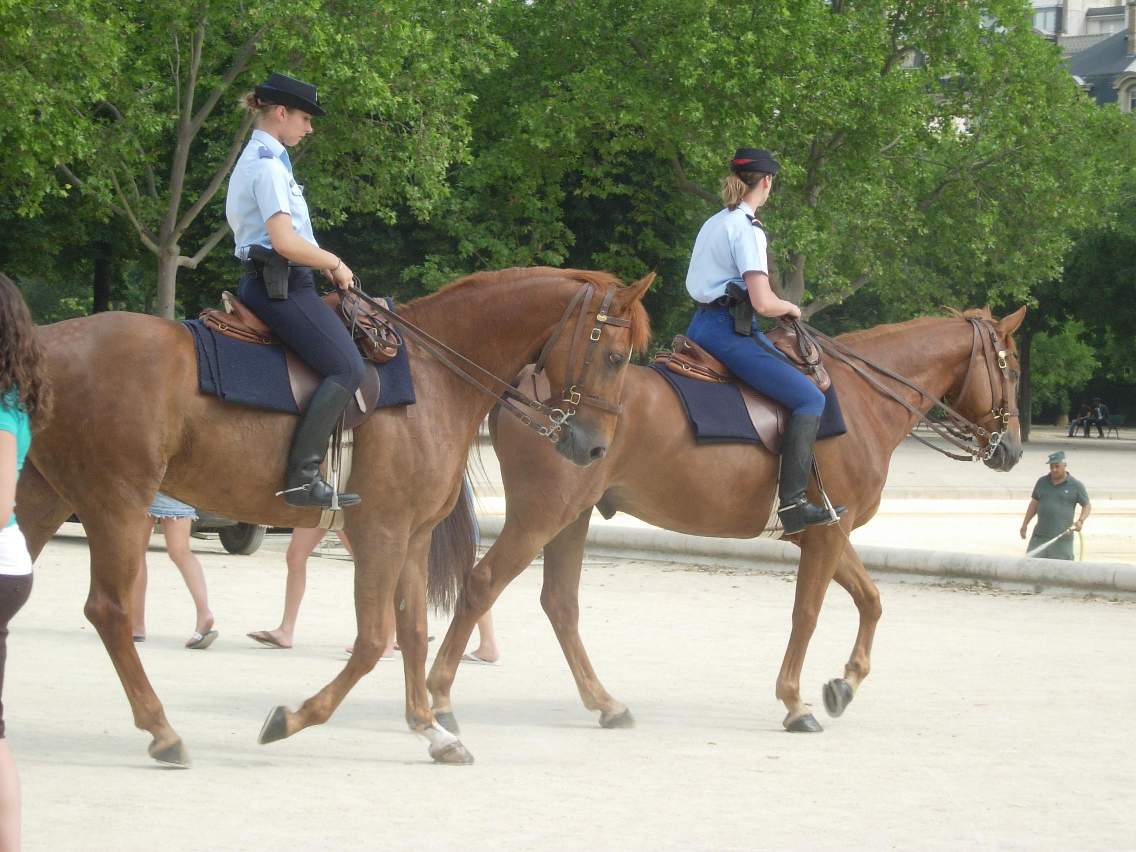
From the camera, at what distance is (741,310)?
8.99 meters

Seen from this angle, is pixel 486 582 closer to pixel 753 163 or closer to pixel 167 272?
pixel 753 163

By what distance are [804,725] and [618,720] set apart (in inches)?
36.8

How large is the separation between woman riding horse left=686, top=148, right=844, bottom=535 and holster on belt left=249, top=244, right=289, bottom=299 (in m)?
2.48

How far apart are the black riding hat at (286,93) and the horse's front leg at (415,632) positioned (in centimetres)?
203

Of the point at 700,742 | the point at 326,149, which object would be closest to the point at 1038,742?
A: the point at 700,742

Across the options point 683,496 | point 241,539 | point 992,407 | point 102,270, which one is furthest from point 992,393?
point 102,270

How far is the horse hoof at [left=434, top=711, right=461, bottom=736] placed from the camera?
824 centimetres

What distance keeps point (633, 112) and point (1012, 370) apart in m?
34.1

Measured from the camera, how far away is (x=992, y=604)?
45.5 ft

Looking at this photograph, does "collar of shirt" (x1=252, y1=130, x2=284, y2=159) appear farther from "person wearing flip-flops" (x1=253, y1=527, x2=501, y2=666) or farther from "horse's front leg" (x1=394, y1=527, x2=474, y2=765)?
"person wearing flip-flops" (x1=253, y1=527, x2=501, y2=666)

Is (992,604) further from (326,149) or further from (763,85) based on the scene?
(763,85)

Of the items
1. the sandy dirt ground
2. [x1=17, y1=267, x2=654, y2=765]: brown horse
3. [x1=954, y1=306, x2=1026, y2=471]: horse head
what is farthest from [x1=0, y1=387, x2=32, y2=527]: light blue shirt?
[x1=954, y1=306, x2=1026, y2=471]: horse head

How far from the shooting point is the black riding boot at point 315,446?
24.0 feet

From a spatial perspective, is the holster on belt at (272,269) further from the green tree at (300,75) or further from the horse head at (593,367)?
the green tree at (300,75)
